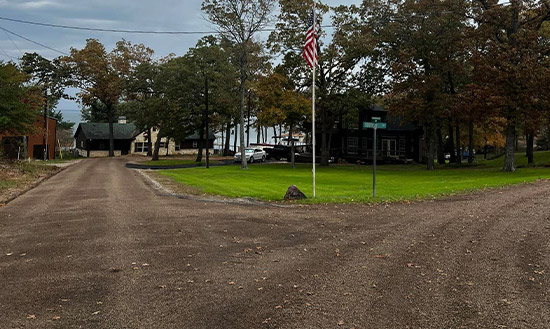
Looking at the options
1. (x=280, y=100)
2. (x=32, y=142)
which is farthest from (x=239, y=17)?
(x=32, y=142)

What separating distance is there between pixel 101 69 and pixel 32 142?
17.9 m

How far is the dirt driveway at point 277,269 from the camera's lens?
5.28 meters

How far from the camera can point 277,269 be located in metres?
7.34

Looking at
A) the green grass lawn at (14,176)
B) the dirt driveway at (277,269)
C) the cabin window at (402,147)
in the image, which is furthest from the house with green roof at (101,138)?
the dirt driveway at (277,269)

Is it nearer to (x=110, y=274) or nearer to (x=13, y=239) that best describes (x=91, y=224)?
(x=13, y=239)

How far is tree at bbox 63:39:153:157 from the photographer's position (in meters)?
67.5

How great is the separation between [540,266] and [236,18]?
3588 centimetres

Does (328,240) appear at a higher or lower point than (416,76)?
lower

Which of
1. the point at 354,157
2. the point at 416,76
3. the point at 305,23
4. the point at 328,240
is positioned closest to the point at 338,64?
the point at 305,23

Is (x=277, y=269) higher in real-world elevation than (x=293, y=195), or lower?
lower

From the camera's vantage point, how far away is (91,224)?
37.4 feet

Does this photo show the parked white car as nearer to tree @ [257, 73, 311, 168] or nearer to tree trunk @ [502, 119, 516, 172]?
tree @ [257, 73, 311, 168]

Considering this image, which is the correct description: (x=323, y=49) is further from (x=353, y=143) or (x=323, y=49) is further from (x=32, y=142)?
(x=32, y=142)

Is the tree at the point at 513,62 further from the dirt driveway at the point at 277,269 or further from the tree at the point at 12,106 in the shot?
the tree at the point at 12,106
